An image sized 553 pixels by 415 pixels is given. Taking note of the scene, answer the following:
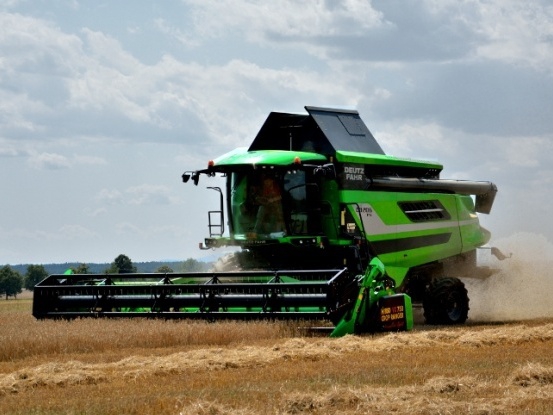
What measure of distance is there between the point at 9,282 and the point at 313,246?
80523mm

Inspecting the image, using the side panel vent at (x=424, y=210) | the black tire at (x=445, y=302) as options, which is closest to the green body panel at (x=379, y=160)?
the side panel vent at (x=424, y=210)

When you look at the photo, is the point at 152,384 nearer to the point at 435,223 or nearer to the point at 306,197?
the point at 306,197

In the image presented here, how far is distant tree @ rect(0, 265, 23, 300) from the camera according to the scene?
301 ft

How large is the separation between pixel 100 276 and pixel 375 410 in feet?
31.6

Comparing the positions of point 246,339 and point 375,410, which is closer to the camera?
point 375,410

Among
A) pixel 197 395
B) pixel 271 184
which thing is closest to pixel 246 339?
pixel 271 184

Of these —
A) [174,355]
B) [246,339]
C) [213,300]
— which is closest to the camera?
[174,355]

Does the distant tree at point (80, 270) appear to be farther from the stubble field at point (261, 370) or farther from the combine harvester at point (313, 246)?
the stubble field at point (261, 370)

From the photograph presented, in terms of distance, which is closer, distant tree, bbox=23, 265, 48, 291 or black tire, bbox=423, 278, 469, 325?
black tire, bbox=423, 278, 469, 325

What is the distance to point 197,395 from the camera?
8.49 meters

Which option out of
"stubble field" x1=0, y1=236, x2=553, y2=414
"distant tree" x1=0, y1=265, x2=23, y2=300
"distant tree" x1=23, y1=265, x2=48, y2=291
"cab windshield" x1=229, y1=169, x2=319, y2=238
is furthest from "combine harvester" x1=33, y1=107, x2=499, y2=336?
"distant tree" x1=23, y1=265, x2=48, y2=291

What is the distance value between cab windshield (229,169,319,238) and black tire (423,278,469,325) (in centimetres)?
230

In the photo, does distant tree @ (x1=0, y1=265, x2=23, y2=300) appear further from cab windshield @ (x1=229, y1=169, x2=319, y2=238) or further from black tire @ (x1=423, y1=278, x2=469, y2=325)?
black tire @ (x1=423, y1=278, x2=469, y2=325)

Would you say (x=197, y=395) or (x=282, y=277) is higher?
(x=282, y=277)
